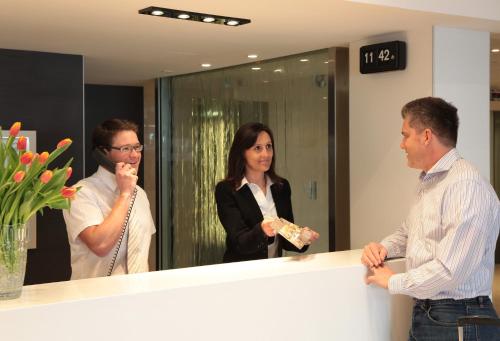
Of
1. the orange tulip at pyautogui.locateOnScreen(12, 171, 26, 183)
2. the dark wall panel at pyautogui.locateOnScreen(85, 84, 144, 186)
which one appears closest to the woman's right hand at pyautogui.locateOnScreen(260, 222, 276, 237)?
the orange tulip at pyautogui.locateOnScreen(12, 171, 26, 183)

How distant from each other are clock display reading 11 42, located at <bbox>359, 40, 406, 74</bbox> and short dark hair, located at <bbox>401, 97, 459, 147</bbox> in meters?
1.17

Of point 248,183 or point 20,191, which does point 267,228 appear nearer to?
point 248,183

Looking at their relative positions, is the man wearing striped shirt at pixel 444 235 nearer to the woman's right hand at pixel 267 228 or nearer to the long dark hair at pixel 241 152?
the woman's right hand at pixel 267 228

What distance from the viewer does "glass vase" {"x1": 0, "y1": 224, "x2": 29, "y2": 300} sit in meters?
1.96

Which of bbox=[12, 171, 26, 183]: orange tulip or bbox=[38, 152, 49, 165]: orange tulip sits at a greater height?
bbox=[38, 152, 49, 165]: orange tulip

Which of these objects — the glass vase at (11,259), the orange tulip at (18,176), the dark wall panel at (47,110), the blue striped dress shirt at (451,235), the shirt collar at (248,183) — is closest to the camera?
the orange tulip at (18,176)

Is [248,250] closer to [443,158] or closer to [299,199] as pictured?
[443,158]

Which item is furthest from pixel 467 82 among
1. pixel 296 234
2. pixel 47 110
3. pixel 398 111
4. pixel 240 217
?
pixel 47 110

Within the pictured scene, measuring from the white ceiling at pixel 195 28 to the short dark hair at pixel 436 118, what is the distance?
712 mm

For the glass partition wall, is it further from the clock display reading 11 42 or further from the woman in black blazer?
the woman in black blazer

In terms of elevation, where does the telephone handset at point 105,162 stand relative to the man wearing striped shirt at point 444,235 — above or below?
above

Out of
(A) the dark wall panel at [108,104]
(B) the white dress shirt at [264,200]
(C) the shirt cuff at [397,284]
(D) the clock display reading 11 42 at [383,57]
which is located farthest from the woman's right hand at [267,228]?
(A) the dark wall panel at [108,104]

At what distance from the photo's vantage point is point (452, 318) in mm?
2484

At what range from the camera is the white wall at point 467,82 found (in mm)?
3574
